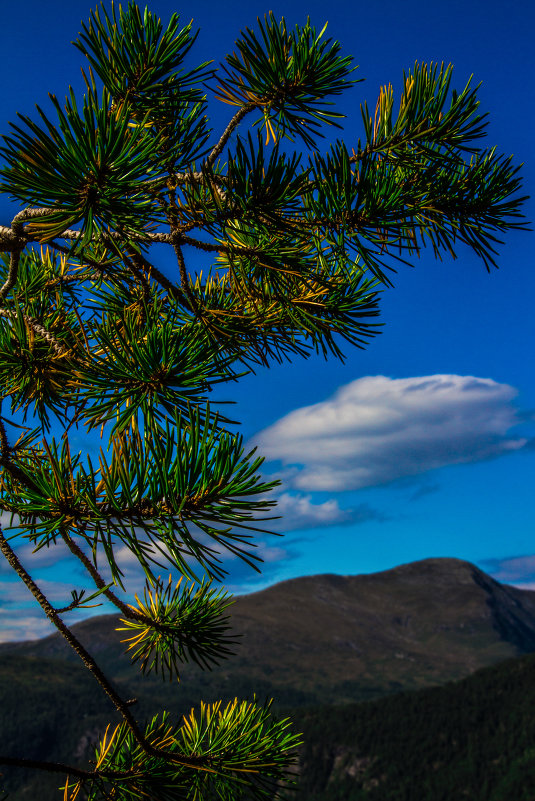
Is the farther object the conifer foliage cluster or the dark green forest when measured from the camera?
the dark green forest

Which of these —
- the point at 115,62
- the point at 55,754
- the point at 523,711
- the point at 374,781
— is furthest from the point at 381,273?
the point at 55,754

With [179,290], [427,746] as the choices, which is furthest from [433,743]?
[179,290]

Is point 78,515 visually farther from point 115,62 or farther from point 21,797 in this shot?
point 21,797

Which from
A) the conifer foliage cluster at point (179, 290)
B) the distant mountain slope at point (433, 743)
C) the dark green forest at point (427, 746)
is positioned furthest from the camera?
the distant mountain slope at point (433, 743)

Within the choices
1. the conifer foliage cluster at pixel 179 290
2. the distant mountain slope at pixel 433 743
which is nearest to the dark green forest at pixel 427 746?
the distant mountain slope at pixel 433 743

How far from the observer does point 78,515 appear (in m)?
2.38

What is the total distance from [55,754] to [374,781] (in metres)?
94.3

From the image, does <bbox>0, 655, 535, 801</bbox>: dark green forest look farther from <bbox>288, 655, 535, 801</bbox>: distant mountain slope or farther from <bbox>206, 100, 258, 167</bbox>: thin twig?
<bbox>206, 100, 258, 167</bbox>: thin twig

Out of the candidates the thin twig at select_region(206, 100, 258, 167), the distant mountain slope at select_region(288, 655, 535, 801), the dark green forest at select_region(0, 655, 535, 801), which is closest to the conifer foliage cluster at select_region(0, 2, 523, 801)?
the thin twig at select_region(206, 100, 258, 167)

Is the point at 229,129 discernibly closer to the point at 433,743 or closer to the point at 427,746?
the point at 433,743

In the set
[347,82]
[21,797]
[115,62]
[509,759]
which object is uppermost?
[347,82]

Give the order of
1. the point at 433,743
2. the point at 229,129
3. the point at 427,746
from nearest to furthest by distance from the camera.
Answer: the point at 229,129 < the point at 433,743 < the point at 427,746

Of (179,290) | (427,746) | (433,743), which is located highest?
(179,290)

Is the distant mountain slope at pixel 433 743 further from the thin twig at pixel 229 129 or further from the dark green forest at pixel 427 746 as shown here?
the thin twig at pixel 229 129
